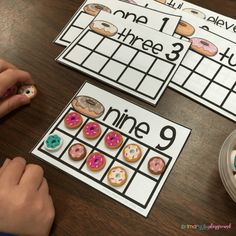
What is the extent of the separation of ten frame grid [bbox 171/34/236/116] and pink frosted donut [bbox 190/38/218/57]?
1 cm

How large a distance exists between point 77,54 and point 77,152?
9.4 inches

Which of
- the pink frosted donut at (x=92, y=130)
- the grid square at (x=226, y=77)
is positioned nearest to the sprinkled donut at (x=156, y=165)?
the pink frosted donut at (x=92, y=130)

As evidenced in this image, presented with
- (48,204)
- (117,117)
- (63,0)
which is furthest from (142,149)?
(63,0)

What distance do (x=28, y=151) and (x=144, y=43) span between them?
1.13 feet

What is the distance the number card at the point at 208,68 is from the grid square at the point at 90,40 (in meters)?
0.19

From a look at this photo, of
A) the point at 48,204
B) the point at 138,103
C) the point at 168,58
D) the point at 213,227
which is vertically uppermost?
the point at 168,58

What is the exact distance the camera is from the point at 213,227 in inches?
19.5

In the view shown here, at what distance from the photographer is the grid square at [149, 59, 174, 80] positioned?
2.11ft

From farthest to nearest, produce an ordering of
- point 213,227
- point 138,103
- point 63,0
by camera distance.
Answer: point 63,0, point 138,103, point 213,227

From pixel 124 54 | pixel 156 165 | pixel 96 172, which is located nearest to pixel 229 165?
pixel 156 165

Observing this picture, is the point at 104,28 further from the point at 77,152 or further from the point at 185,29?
the point at 77,152

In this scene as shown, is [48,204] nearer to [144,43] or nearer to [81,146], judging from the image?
[81,146]

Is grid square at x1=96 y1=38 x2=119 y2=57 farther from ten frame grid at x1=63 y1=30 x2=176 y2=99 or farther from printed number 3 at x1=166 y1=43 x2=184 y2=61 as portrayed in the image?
printed number 3 at x1=166 y1=43 x2=184 y2=61

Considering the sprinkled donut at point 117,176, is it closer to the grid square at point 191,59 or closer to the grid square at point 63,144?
the grid square at point 63,144
